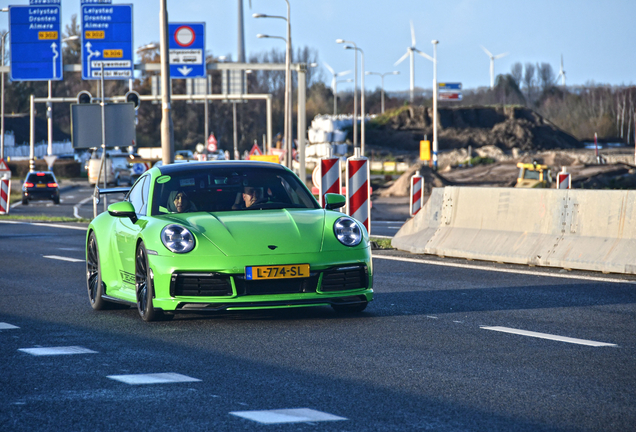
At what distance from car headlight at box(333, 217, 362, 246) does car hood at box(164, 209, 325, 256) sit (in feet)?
0.42

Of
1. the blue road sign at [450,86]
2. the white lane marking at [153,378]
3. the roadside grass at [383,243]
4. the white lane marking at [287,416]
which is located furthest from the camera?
the blue road sign at [450,86]

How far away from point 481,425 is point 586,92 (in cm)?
13824

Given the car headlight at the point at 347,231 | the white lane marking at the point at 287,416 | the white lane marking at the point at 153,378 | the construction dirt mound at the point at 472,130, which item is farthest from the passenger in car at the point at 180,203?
the construction dirt mound at the point at 472,130

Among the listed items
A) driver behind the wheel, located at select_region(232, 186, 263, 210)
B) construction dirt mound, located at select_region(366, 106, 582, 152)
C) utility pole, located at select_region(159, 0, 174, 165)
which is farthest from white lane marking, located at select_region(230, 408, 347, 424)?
construction dirt mound, located at select_region(366, 106, 582, 152)

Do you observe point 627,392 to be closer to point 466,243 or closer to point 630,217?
point 630,217

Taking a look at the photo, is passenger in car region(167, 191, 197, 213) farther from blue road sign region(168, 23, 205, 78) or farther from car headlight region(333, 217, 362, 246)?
blue road sign region(168, 23, 205, 78)

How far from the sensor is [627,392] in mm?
5301

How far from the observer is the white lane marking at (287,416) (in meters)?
4.74

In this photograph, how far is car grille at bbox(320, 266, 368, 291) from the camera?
7.96m

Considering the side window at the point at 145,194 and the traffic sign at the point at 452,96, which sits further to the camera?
the traffic sign at the point at 452,96

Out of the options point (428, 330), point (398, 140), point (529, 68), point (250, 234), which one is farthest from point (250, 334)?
point (529, 68)

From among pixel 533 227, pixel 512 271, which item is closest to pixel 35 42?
pixel 533 227

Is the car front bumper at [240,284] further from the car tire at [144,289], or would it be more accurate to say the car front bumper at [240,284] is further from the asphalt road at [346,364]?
the asphalt road at [346,364]

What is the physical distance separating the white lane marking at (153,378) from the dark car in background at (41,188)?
4238cm
